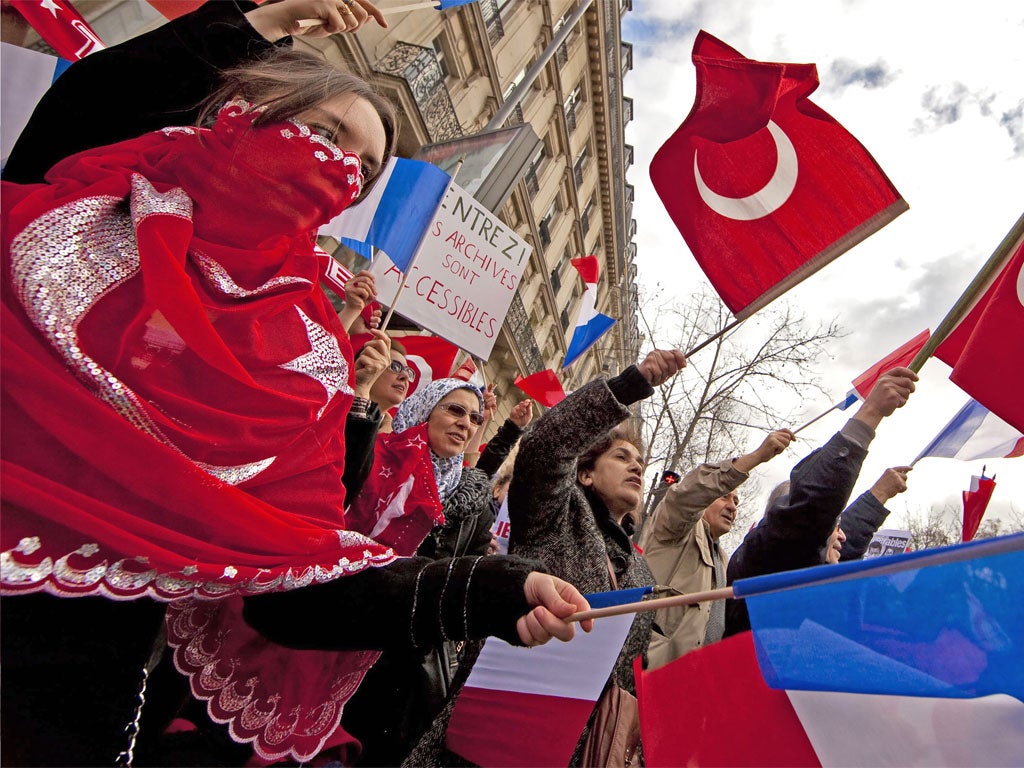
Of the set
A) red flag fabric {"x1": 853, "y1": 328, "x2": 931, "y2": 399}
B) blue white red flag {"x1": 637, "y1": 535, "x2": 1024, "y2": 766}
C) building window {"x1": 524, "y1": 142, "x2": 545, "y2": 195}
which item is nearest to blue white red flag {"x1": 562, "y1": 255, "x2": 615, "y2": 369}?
red flag fabric {"x1": 853, "y1": 328, "x2": 931, "y2": 399}

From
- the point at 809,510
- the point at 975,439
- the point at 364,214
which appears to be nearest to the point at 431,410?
the point at 364,214

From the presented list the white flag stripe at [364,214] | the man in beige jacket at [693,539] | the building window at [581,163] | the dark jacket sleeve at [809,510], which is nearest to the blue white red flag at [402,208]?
the white flag stripe at [364,214]

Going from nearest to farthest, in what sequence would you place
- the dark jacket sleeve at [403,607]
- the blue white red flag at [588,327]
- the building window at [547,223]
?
the dark jacket sleeve at [403,607], the blue white red flag at [588,327], the building window at [547,223]

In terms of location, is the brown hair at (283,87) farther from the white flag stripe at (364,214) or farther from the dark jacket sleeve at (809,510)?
the white flag stripe at (364,214)

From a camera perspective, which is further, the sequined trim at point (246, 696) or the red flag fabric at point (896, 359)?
the red flag fabric at point (896, 359)

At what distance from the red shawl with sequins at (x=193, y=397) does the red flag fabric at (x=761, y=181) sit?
2280mm

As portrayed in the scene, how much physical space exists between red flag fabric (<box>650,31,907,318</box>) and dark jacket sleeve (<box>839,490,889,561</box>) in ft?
6.23

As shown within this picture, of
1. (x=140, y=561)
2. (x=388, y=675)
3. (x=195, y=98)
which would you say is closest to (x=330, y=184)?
(x=195, y=98)

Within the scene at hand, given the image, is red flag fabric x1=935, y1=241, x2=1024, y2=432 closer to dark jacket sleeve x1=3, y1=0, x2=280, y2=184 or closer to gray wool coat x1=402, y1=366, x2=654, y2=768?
gray wool coat x1=402, y1=366, x2=654, y2=768

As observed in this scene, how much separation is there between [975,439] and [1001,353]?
206 centimetres

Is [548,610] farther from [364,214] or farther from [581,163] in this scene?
[581,163]

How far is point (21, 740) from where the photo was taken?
0.94 meters

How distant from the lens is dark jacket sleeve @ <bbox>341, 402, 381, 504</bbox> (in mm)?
1753

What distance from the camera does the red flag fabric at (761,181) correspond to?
297cm
